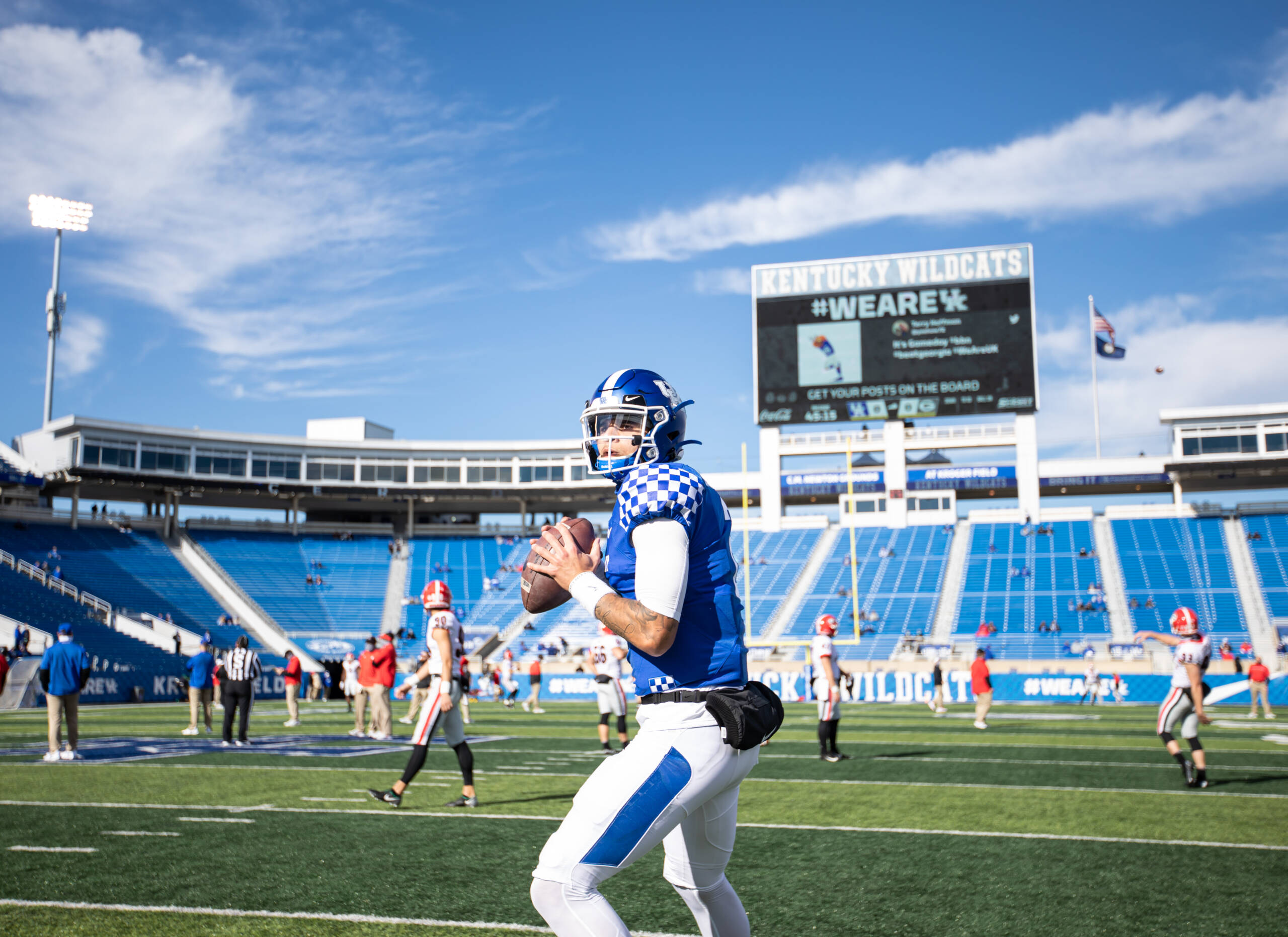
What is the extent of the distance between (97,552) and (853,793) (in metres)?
43.1

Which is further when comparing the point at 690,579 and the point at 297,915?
the point at 297,915

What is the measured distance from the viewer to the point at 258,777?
11117mm

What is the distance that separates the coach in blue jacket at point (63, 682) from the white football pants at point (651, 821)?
1186 centimetres

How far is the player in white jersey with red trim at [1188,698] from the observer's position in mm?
10555

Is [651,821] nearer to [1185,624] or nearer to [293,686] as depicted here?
[1185,624]

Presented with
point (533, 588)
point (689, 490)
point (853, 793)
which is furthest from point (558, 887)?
point (853, 793)

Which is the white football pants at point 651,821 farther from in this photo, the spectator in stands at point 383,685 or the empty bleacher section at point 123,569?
the empty bleacher section at point 123,569

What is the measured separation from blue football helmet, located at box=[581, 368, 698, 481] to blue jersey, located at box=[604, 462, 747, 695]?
171 mm

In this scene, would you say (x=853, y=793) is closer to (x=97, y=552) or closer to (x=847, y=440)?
(x=847, y=440)

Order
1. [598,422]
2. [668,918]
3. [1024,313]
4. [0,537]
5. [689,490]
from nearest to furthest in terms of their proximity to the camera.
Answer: [689,490] → [598,422] → [668,918] → [1024,313] → [0,537]

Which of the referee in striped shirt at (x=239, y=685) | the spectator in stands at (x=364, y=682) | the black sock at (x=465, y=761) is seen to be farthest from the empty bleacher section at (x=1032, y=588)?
the black sock at (x=465, y=761)

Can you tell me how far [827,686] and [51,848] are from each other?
885 centimetres

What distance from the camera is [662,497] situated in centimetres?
312

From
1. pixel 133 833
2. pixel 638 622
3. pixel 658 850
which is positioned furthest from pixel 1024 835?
pixel 133 833
